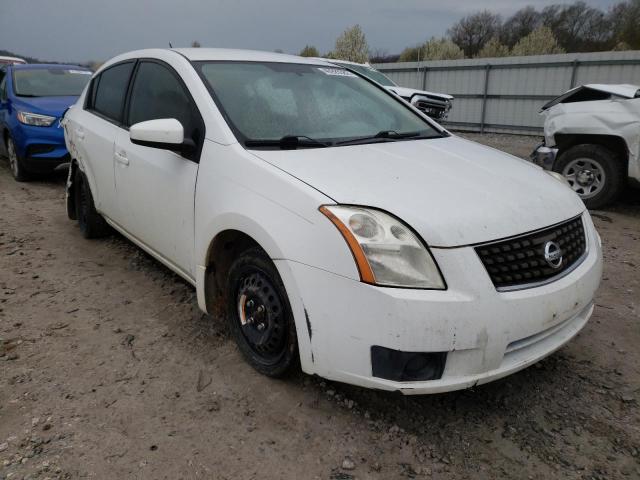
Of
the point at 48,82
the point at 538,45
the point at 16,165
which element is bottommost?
the point at 16,165

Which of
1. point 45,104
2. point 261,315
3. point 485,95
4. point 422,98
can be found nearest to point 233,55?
point 261,315

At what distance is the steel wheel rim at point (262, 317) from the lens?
2359 mm

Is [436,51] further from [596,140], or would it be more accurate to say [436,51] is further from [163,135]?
[163,135]

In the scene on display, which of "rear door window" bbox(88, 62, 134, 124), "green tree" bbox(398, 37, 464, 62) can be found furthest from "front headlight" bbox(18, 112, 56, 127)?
"green tree" bbox(398, 37, 464, 62)

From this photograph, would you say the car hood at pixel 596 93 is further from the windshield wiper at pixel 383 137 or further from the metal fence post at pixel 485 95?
the metal fence post at pixel 485 95

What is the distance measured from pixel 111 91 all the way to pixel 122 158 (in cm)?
87

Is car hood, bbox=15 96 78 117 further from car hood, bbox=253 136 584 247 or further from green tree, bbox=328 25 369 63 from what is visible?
green tree, bbox=328 25 369 63

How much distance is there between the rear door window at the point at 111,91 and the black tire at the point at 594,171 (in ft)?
16.4

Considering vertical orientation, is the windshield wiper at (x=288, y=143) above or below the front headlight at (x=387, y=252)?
above

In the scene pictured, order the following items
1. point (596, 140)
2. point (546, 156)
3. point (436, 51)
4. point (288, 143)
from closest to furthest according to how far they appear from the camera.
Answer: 1. point (288, 143)
2. point (596, 140)
3. point (546, 156)
4. point (436, 51)

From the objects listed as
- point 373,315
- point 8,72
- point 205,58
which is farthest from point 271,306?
point 8,72

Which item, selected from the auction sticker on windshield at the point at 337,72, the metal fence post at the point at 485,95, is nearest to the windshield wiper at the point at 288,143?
the auction sticker on windshield at the point at 337,72

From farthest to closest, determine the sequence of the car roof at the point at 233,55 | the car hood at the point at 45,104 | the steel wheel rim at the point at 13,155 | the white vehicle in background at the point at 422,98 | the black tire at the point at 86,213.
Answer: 1. the white vehicle in background at the point at 422,98
2. the steel wheel rim at the point at 13,155
3. the car hood at the point at 45,104
4. the black tire at the point at 86,213
5. the car roof at the point at 233,55

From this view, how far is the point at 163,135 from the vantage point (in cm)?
267
